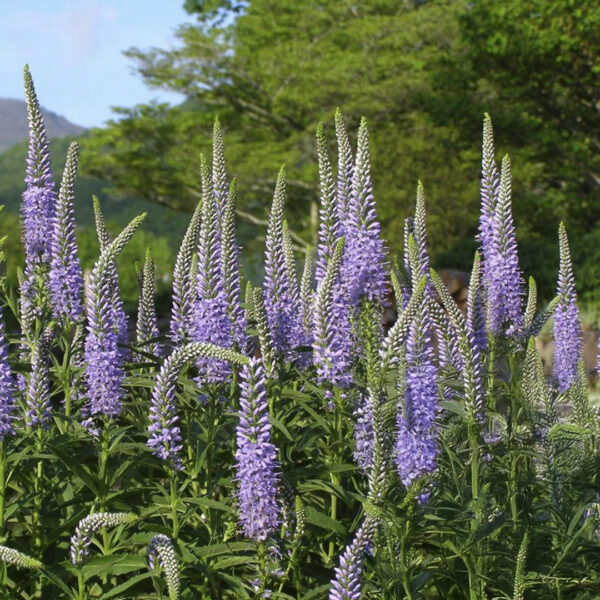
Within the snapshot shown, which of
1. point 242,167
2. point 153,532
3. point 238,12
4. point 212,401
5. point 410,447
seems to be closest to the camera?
point 410,447

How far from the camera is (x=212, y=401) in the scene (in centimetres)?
469

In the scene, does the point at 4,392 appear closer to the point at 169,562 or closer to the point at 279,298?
the point at 169,562

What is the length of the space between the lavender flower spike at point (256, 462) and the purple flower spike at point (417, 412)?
0.60 m

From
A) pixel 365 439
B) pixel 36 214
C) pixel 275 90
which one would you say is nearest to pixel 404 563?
pixel 365 439

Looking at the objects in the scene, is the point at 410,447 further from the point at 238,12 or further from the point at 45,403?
the point at 238,12

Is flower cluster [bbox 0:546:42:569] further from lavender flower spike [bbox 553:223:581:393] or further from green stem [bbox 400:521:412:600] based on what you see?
lavender flower spike [bbox 553:223:581:393]

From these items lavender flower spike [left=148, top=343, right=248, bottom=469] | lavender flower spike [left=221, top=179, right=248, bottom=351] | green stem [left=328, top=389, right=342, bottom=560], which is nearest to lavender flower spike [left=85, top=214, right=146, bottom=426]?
lavender flower spike [left=148, top=343, right=248, bottom=469]

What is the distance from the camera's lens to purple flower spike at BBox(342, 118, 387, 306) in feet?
14.9

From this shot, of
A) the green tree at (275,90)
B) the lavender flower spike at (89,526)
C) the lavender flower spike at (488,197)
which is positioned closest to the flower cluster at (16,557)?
the lavender flower spike at (89,526)

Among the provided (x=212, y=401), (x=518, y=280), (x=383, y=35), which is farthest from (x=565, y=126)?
(x=212, y=401)

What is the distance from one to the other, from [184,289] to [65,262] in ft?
2.32

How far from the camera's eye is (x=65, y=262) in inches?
201

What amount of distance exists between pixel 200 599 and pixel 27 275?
6.98 ft

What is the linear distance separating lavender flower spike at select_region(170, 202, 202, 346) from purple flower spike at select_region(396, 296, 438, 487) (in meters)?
1.63
